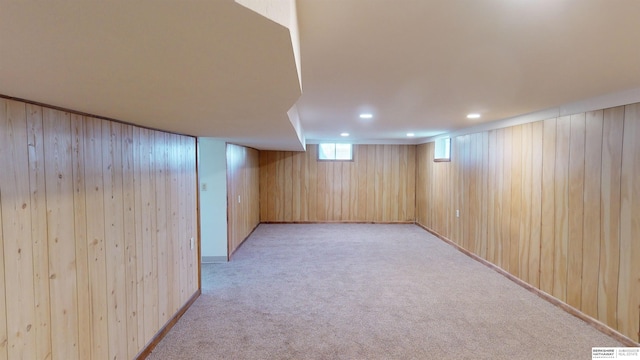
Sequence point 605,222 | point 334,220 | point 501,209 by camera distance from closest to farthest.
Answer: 1. point 605,222
2. point 501,209
3. point 334,220

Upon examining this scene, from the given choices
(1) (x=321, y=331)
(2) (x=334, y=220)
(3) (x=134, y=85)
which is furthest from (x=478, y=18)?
(2) (x=334, y=220)

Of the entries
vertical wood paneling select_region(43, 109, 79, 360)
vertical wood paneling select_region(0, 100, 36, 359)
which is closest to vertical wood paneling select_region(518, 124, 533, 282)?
vertical wood paneling select_region(43, 109, 79, 360)

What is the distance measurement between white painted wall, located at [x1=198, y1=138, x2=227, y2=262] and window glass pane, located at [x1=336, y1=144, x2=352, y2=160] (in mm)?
3932

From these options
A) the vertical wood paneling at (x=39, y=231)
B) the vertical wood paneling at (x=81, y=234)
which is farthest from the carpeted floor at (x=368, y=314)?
the vertical wood paneling at (x=39, y=231)

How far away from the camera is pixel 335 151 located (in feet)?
27.6

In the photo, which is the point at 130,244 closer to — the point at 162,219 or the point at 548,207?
the point at 162,219

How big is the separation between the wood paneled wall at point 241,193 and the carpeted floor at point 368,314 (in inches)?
23.3

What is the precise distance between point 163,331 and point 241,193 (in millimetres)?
3474

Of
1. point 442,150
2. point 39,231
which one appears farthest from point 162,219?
point 442,150

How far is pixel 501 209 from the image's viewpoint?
4426 millimetres

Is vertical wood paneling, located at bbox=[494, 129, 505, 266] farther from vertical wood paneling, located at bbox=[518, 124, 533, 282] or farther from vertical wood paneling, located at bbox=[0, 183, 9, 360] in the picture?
vertical wood paneling, located at bbox=[0, 183, 9, 360]

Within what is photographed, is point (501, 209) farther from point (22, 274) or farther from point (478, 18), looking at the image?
point (22, 274)

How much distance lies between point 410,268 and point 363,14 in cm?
406

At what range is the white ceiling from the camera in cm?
67
